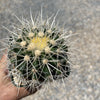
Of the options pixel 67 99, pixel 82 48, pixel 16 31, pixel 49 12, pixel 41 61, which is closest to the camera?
pixel 41 61

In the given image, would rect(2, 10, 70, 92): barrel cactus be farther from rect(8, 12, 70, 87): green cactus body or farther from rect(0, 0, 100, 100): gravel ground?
rect(0, 0, 100, 100): gravel ground

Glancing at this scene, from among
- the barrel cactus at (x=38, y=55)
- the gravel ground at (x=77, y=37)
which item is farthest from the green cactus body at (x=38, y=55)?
the gravel ground at (x=77, y=37)

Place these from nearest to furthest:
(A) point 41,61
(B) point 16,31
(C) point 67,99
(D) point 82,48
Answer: (A) point 41,61 → (B) point 16,31 → (C) point 67,99 → (D) point 82,48

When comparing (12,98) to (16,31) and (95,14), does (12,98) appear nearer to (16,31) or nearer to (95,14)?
(16,31)

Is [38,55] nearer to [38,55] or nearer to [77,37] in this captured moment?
[38,55]

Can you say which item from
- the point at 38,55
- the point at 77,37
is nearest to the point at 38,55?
the point at 38,55

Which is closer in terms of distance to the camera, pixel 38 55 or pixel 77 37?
pixel 38 55

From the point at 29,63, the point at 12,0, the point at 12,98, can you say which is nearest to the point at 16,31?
the point at 29,63

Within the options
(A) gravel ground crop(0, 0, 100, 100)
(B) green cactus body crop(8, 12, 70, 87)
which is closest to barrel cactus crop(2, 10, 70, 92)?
(B) green cactus body crop(8, 12, 70, 87)
